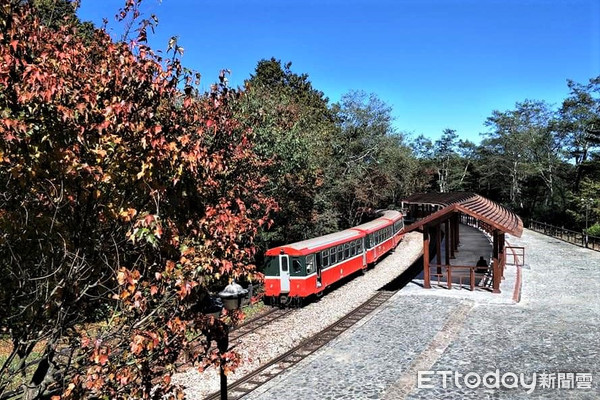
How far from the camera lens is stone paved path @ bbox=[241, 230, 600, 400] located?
10.4 m

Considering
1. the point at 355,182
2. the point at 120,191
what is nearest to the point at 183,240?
the point at 120,191

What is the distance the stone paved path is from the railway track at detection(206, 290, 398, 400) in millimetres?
357

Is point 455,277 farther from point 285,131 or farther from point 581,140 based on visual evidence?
point 581,140

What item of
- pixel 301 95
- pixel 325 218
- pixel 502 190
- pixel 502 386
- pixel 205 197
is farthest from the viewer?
pixel 502 190

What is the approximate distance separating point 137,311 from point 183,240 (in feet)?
2.94

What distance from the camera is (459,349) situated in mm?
12750

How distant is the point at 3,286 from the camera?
5.17 metres

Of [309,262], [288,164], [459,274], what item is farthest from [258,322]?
[459,274]

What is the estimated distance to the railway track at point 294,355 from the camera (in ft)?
36.0

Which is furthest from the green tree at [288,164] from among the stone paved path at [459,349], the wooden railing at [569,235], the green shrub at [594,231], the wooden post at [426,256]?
the green shrub at [594,231]

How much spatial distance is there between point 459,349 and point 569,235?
3355cm

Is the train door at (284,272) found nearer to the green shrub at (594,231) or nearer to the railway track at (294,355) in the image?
the railway track at (294,355)

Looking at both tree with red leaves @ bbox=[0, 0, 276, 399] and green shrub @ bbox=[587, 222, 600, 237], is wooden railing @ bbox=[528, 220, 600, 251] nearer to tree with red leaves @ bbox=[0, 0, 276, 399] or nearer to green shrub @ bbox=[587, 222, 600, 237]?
green shrub @ bbox=[587, 222, 600, 237]

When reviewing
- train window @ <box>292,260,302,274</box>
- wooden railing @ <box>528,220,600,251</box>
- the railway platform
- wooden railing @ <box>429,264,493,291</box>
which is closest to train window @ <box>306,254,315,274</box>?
train window @ <box>292,260,302,274</box>
